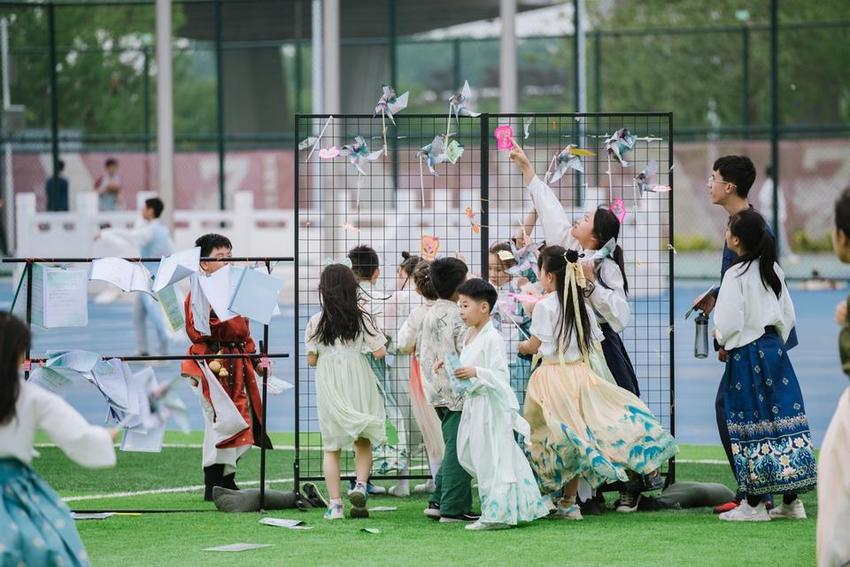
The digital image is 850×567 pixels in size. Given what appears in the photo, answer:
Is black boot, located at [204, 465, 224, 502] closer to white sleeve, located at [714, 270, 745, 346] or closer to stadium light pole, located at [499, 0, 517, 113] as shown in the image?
white sleeve, located at [714, 270, 745, 346]

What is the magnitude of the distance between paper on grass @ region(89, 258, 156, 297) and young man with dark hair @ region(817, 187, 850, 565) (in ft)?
11.6

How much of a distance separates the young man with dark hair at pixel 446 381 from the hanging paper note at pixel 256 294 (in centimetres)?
80

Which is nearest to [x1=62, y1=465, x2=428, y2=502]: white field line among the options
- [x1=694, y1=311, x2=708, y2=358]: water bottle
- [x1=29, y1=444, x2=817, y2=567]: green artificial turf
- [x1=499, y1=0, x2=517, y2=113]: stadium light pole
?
[x1=29, y1=444, x2=817, y2=567]: green artificial turf

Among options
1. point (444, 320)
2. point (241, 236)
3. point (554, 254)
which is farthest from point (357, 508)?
point (241, 236)

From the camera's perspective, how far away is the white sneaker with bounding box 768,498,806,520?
24.0 feet

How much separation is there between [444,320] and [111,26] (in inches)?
1099

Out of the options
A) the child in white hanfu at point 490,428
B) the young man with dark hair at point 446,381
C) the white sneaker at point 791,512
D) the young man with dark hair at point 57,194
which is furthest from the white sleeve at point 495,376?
the young man with dark hair at point 57,194

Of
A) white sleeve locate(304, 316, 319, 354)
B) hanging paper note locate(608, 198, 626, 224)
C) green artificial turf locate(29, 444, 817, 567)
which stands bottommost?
green artificial turf locate(29, 444, 817, 567)

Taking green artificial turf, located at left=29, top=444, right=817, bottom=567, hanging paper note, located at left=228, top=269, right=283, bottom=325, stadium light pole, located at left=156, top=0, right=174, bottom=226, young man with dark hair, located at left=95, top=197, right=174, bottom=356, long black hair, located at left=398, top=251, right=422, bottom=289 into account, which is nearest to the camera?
green artificial turf, located at left=29, top=444, right=817, bottom=567

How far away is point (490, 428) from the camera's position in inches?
280

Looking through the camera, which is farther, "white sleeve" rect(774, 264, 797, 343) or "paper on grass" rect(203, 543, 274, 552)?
"white sleeve" rect(774, 264, 797, 343)

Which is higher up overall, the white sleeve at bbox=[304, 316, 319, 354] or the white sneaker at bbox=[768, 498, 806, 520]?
the white sleeve at bbox=[304, 316, 319, 354]

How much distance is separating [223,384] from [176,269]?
2.98ft

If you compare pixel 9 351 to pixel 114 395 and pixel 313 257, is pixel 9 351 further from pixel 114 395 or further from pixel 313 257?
pixel 313 257
